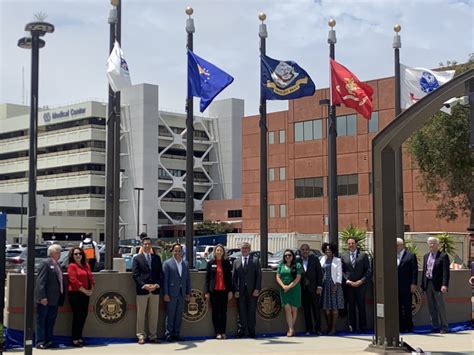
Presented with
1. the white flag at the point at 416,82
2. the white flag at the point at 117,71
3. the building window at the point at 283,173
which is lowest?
the white flag at the point at 117,71

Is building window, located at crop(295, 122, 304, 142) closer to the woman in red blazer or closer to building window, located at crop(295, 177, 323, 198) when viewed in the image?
building window, located at crop(295, 177, 323, 198)

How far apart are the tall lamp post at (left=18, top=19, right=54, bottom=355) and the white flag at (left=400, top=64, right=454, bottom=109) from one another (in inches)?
425

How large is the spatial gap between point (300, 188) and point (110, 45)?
174 feet

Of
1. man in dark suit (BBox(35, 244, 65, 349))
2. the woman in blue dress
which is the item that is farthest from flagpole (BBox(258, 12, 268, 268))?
man in dark suit (BBox(35, 244, 65, 349))

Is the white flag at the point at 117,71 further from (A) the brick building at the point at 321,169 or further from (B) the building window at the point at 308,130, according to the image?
(B) the building window at the point at 308,130

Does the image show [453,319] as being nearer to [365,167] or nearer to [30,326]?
[30,326]

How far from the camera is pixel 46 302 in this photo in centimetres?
1286

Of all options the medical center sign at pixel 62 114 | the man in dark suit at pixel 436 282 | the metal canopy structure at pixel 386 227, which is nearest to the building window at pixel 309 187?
the medical center sign at pixel 62 114

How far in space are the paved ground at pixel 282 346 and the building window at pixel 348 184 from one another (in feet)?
161

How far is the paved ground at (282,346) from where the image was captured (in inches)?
499

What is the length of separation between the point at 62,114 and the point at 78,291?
3848 inches

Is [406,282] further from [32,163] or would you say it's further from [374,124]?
[374,124]

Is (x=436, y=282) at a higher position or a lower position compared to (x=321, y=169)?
lower

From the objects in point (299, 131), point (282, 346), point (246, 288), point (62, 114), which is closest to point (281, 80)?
point (246, 288)
